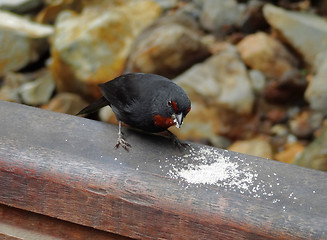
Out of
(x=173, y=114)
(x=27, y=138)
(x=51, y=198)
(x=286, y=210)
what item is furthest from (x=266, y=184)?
(x=27, y=138)

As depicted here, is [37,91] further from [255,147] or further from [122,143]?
[122,143]

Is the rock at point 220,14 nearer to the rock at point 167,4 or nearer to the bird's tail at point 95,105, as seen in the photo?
the rock at point 167,4

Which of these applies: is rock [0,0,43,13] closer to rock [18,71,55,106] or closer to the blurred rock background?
the blurred rock background

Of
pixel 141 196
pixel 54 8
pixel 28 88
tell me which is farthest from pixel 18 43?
pixel 141 196

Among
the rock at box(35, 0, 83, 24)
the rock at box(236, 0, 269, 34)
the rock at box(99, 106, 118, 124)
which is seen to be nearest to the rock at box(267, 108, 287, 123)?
the rock at box(236, 0, 269, 34)

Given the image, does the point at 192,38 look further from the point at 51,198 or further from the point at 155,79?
the point at 51,198

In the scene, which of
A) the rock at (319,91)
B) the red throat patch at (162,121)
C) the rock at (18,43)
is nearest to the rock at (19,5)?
the rock at (18,43)
